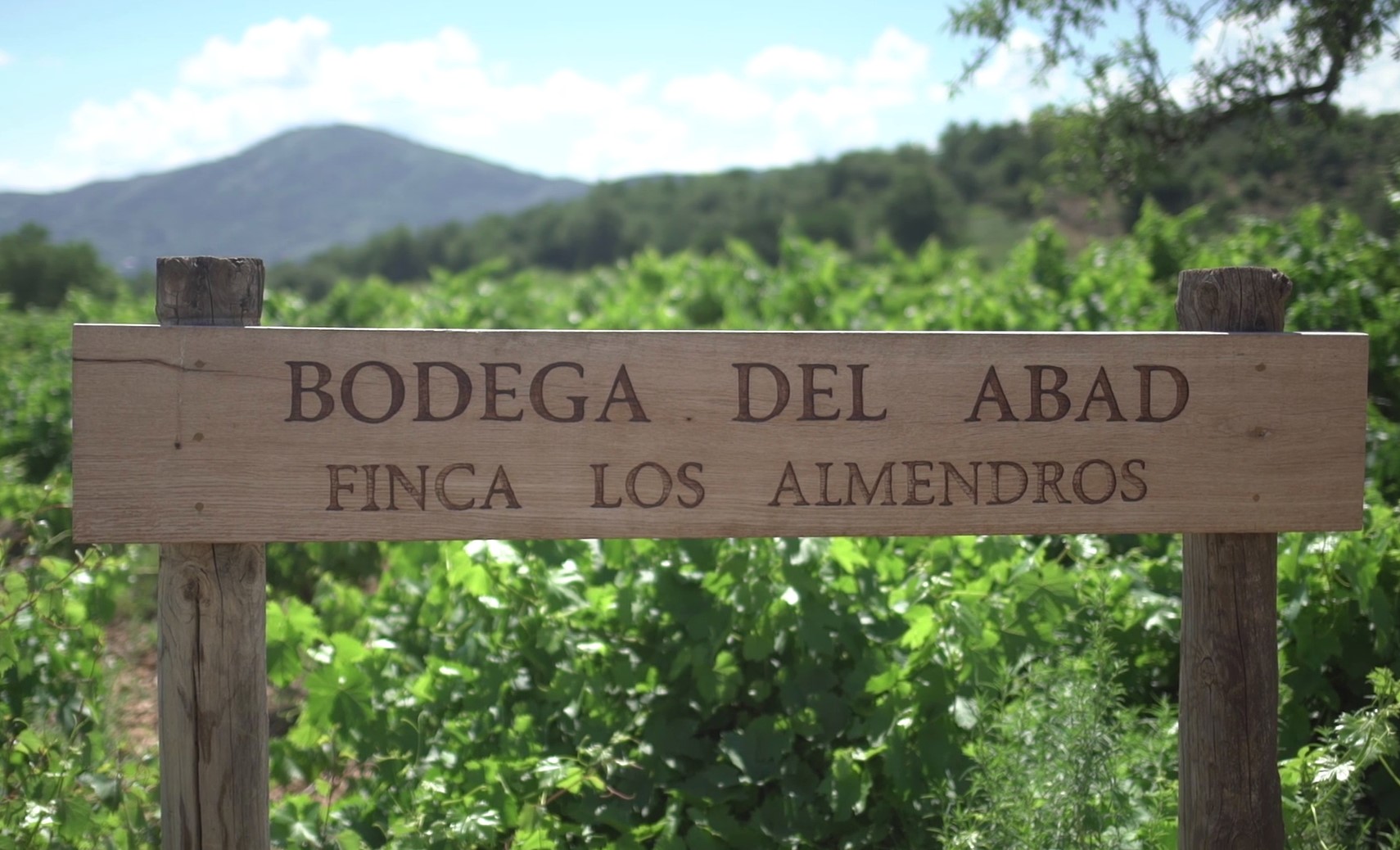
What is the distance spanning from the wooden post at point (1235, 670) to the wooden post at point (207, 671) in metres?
1.59

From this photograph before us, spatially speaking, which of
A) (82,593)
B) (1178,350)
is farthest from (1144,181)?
(82,593)

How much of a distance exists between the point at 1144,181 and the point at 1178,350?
2.74 metres

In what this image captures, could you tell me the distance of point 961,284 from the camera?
6.41 metres

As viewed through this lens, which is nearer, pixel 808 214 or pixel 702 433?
pixel 702 433

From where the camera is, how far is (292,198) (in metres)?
111

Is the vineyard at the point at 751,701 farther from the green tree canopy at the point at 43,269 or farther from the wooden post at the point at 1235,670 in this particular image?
the green tree canopy at the point at 43,269

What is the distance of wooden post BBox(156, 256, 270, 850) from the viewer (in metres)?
1.86

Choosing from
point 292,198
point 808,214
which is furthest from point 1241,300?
point 292,198

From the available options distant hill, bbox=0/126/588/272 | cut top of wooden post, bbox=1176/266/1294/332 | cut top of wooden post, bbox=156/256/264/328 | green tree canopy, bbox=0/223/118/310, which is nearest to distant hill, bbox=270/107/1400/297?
cut top of wooden post, bbox=1176/266/1294/332

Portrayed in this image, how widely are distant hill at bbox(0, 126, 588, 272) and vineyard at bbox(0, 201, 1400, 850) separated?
36.2 m

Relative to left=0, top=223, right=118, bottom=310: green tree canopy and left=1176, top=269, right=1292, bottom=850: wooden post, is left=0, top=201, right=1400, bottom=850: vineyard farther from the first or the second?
left=0, top=223, right=118, bottom=310: green tree canopy

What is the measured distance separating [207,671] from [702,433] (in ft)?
2.87

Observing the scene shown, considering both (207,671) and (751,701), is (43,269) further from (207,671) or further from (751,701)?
(207,671)

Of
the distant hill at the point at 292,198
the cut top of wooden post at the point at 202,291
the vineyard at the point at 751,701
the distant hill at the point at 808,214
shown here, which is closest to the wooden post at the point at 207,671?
the cut top of wooden post at the point at 202,291
